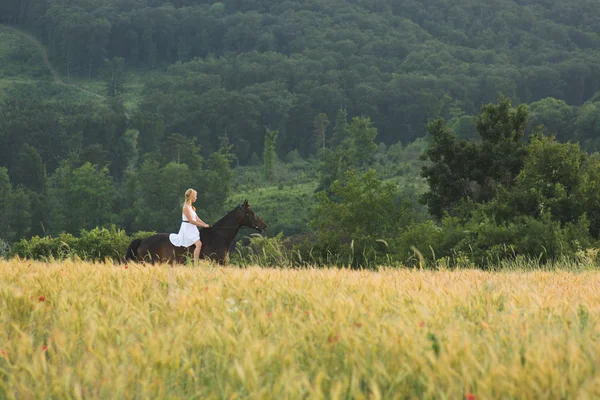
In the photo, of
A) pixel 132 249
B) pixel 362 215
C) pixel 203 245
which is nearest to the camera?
pixel 203 245

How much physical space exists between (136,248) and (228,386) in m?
14.6

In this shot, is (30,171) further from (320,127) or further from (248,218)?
(248,218)

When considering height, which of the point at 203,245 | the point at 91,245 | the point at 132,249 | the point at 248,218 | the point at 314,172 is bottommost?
the point at 314,172

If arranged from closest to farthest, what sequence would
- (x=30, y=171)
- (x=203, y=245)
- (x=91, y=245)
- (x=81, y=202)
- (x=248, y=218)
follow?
(x=203, y=245) < (x=248, y=218) < (x=91, y=245) < (x=81, y=202) < (x=30, y=171)

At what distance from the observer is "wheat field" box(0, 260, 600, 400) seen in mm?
3703

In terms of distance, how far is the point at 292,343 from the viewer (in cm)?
447

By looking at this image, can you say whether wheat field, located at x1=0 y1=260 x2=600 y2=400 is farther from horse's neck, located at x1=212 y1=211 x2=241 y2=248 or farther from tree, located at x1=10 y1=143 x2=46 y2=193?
tree, located at x1=10 y1=143 x2=46 y2=193

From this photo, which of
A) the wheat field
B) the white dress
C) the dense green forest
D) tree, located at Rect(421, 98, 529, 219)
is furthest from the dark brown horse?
tree, located at Rect(421, 98, 529, 219)

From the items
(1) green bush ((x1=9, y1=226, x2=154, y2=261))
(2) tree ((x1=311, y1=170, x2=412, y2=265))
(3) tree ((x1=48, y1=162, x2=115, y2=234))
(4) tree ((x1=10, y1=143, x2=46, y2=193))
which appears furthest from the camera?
(4) tree ((x1=10, y1=143, x2=46, y2=193))

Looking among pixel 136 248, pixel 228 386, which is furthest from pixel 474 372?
pixel 136 248

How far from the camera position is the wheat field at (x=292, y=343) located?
370cm

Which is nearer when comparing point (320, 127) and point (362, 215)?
point (362, 215)

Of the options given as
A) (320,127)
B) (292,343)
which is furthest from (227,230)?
(320,127)

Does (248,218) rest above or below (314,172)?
above
